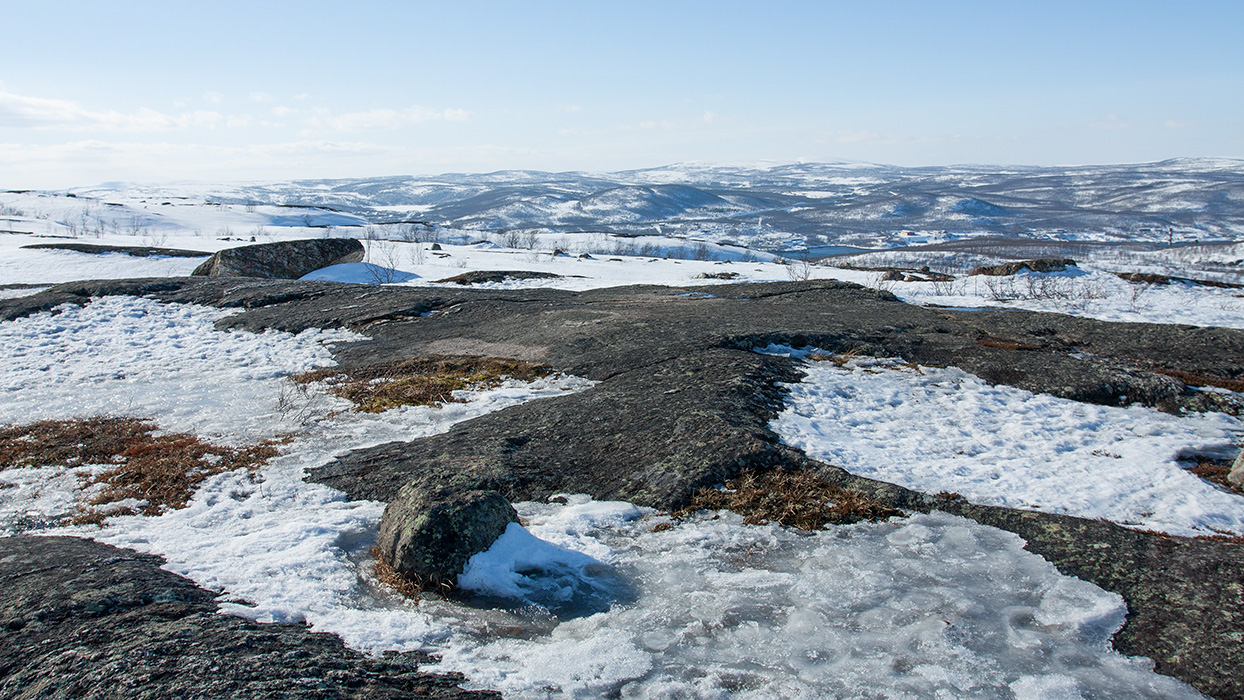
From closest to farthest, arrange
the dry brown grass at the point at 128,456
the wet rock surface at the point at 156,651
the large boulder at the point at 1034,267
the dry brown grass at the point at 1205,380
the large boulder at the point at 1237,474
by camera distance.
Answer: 1. the wet rock surface at the point at 156,651
2. the large boulder at the point at 1237,474
3. the dry brown grass at the point at 128,456
4. the dry brown grass at the point at 1205,380
5. the large boulder at the point at 1034,267

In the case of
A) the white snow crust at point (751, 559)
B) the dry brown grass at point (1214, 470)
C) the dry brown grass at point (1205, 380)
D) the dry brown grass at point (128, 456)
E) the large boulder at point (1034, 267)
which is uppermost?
the large boulder at point (1034, 267)

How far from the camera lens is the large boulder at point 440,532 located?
384cm

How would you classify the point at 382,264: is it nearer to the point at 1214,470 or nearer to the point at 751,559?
the point at 751,559

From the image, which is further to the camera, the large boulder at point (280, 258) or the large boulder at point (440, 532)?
the large boulder at point (280, 258)

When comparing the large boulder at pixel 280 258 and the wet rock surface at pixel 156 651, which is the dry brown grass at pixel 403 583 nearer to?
the wet rock surface at pixel 156 651

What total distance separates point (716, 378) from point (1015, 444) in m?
2.91

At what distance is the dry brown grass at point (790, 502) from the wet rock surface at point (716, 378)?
15 cm

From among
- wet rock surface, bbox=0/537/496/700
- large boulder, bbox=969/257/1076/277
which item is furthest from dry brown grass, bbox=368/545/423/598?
large boulder, bbox=969/257/1076/277

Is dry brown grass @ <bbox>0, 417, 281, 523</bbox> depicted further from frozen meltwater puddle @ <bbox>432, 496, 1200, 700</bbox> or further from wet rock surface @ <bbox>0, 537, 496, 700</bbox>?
frozen meltwater puddle @ <bbox>432, 496, 1200, 700</bbox>

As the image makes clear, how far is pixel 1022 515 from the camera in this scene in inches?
185

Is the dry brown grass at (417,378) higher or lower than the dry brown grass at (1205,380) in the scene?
lower

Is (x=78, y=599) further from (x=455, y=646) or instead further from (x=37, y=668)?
(x=455, y=646)

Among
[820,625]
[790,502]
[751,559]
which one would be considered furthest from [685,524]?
[820,625]

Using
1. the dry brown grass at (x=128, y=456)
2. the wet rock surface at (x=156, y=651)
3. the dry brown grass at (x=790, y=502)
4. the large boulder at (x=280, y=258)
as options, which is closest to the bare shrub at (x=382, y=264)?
the large boulder at (x=280, y=258)
